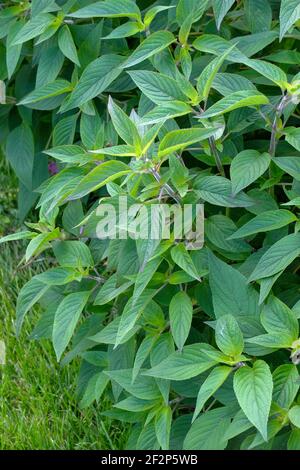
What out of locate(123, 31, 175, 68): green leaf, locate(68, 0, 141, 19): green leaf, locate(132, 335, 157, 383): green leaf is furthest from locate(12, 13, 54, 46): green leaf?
locate(132, 335, 157, 383): green leaf

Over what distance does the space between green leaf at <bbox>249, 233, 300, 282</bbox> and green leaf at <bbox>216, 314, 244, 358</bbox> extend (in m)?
0.12

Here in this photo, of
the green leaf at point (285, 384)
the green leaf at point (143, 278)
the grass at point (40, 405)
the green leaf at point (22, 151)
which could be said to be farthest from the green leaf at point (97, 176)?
the green leaf at point (22, 151)

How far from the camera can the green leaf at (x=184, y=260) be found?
1.94 m

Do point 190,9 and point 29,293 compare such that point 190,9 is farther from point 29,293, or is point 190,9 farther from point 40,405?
→ point 40,405

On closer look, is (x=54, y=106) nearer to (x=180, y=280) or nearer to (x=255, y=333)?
(x=180, y=280)

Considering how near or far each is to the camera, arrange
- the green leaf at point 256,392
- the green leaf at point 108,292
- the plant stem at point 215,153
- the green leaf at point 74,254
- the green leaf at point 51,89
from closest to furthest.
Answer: the green leaf at point 256,392, the plant stem at point 215,153, the green leaf at point 108,292, the green leaf at point 74,254, the green leaf at point 51,89

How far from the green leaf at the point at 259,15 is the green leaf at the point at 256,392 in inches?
36.2

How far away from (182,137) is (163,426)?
74 cm

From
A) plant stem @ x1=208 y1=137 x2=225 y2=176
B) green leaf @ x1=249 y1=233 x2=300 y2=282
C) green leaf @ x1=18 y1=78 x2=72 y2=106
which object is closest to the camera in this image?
green leaf @ x1=249 y1=233 x2=300 y2=282

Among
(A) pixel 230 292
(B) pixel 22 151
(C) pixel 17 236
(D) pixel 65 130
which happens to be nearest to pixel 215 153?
(A) pixel 230 292

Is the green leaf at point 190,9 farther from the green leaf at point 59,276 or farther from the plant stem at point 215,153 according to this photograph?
the green leaf at point 59,276

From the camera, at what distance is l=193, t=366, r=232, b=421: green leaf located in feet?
6.00

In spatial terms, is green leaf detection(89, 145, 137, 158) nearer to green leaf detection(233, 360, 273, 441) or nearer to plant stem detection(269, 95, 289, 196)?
plant stem detection(269, 95, 289, 196)

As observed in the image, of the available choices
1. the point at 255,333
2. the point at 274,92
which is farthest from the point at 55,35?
the point at 255,333
